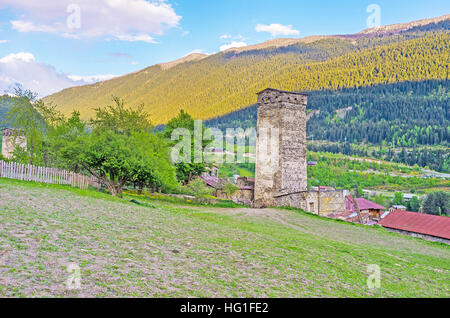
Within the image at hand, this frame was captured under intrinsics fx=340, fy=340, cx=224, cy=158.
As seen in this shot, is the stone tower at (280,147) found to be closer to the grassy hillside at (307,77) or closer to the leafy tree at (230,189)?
the leafy tree at (230,189)

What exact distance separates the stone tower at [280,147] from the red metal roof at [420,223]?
36.5 feet

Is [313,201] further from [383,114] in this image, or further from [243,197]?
[383,114]

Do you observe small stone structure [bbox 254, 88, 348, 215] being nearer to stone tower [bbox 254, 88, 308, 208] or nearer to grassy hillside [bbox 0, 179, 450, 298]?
stone tower [bbox 254, 88, 308, 208]

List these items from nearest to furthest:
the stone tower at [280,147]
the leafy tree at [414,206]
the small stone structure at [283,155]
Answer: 1. the small stone structure at [283,155]
2. the stone tower at [280,147]
3. the leafy tree at [414,206]

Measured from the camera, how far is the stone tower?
34188 millimetres

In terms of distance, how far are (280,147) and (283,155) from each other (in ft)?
2.81

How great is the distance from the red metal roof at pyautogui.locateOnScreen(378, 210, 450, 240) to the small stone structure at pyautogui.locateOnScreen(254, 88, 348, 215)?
6.48 metres

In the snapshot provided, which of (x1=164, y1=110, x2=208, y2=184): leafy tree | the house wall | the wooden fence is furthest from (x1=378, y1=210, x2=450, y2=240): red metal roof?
the wooden fence

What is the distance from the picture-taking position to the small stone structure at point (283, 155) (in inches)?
1339

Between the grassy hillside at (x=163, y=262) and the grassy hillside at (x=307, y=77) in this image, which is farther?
the grassy hillside at (x=307, y=77)

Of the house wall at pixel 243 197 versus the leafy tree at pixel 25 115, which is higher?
the leafy tree at pixel 25 115

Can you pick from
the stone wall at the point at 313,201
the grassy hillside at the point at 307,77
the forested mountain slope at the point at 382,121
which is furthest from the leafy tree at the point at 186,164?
the grassy hillside at the point at 307,77
